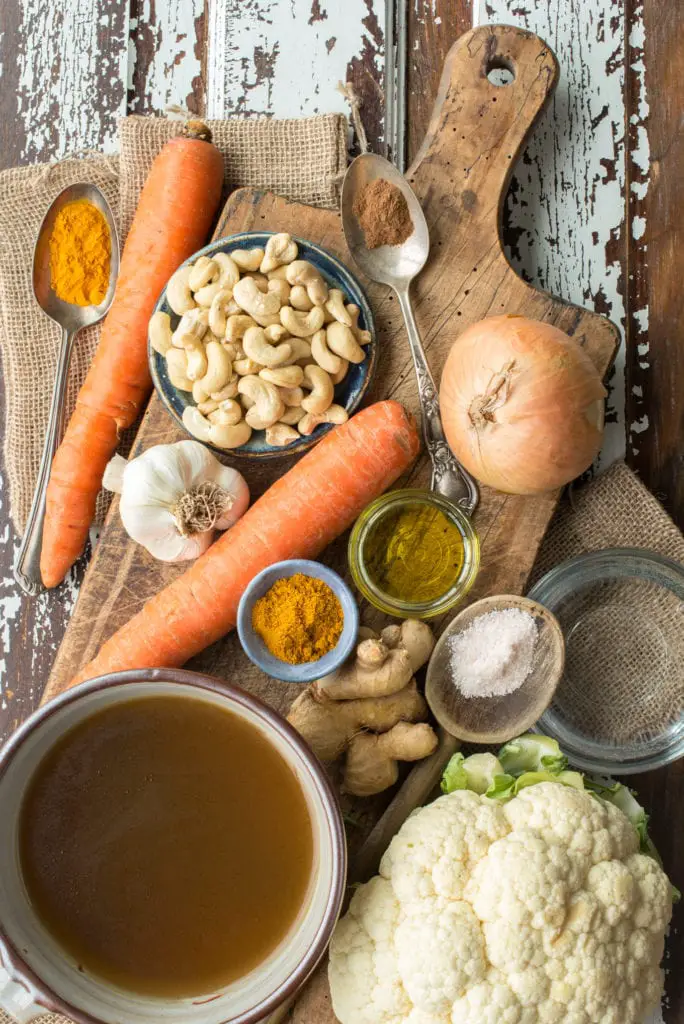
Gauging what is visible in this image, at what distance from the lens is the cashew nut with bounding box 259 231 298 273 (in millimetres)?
1468

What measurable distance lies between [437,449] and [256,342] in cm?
35

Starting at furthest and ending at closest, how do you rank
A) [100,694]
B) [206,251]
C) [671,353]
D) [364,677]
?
[671,353] < [206,251] < [364,677] < [100,694]

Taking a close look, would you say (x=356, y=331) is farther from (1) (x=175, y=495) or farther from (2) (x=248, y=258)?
(1) (x=175, y=495)

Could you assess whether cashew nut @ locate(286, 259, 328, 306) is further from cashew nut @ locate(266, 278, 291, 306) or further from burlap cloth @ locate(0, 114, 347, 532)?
burlap cloth @ locate(0, 114, 347, 532)

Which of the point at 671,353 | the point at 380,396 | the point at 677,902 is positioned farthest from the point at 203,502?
the point at 677,902

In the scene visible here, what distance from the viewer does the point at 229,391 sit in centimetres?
147

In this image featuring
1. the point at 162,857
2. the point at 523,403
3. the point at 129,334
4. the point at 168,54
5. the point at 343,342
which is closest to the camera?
the point at 162,857

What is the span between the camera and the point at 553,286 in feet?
5.38

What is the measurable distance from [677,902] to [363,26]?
1.68 meters

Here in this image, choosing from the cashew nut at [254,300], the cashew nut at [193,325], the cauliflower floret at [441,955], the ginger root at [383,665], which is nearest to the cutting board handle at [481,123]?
the cashew nut at [254,300]

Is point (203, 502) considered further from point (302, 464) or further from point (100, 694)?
point (100, 694)

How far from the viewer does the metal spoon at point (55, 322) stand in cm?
163

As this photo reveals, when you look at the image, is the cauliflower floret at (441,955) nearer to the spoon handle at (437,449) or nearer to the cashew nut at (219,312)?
the spoon handle at (437,449)

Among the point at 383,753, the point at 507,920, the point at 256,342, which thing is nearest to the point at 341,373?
the point at 256,342
